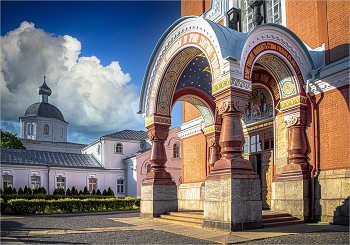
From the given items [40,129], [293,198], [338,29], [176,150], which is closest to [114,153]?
[176,150]

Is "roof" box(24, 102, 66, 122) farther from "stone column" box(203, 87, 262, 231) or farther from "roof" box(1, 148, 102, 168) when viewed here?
"stone column" box(203, 87, 262, 231)

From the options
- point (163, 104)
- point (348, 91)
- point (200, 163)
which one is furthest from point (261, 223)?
point (200, 163)

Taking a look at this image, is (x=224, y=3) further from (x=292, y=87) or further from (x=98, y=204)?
(x=98, y=204)

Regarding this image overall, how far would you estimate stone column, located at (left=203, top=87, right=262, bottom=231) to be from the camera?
6.91 meters

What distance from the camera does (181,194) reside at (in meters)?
14.8

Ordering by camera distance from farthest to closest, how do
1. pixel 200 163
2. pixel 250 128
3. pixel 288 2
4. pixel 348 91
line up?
pixel 200 163 → pixel 250 128 → pixel 288 2 → pixel 348 91

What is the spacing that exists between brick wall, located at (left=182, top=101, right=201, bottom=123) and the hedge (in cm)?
638

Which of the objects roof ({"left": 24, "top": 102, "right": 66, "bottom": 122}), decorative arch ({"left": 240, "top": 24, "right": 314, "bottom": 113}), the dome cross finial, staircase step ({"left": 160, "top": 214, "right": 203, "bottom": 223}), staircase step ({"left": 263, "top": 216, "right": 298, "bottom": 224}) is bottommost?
staircase step ({"left": 160, "top": 214, "right": 203, "bottom": 223})

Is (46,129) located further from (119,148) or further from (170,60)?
(170,60)

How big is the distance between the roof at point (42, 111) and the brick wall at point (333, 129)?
45.4 meters

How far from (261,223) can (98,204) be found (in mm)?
12498

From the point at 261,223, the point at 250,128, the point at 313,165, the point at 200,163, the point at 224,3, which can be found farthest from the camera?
the point at 200,163

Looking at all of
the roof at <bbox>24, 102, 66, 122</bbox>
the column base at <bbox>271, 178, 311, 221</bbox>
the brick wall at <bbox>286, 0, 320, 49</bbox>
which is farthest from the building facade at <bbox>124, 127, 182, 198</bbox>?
the column base at <bbox>271, 178, 311, 221</bbox>

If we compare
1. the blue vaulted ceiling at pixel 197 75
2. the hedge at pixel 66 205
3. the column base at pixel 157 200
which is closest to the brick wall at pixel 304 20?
the blue vaulted ceiling at pixel 197 75
